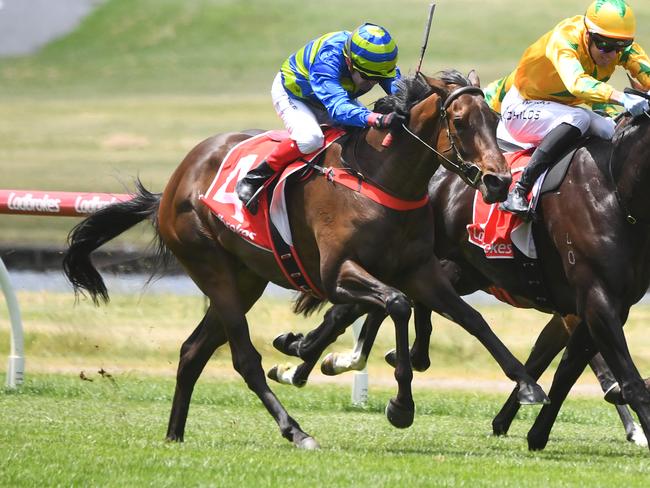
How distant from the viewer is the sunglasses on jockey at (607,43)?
23.7 ft

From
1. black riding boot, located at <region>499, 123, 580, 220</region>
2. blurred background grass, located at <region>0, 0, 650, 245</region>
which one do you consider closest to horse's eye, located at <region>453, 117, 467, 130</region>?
black riding boot, located at <region>499, 123, 580, 220</region>

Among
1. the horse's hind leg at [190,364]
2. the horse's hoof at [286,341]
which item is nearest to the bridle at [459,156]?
the horse's hoof at [286,341]

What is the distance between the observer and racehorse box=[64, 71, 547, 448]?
6707mm

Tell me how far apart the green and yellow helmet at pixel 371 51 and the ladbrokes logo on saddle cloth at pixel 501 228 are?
3.10ft

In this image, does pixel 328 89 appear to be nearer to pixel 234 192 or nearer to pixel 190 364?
pixel 234 192

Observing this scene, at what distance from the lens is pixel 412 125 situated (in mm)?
6957

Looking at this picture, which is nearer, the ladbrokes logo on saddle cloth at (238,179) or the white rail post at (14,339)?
the ladbrokes logo on saddle cloth at (238,179)

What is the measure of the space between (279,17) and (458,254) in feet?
112

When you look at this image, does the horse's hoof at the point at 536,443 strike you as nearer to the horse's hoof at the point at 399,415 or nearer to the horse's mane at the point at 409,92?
the horse's hoof at the point at 399,415

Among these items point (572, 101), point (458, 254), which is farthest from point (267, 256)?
point (572, 101)

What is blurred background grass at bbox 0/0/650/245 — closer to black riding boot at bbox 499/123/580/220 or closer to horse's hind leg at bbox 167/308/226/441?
horse's hind leg at bbox 167/308/226/441

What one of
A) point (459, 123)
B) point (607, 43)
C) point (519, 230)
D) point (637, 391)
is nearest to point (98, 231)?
point (519, 230)

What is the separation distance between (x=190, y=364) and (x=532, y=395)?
1.91 metres

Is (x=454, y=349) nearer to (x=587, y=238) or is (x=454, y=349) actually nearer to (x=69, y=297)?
(x=69, y=297)
